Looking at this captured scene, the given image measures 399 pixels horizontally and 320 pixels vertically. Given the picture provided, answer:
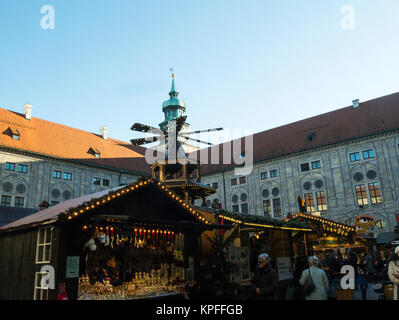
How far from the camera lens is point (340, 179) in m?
39.8

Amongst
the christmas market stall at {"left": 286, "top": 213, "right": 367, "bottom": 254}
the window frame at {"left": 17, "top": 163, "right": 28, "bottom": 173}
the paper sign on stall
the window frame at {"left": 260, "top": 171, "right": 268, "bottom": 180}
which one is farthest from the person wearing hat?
the window frame at {"left": 17, "top": 163, "right": 28, "bottom": 173}

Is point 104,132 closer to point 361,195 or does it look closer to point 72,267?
point 361,195

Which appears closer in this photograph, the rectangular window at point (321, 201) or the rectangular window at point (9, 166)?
the rectangular window at point (9, 166)

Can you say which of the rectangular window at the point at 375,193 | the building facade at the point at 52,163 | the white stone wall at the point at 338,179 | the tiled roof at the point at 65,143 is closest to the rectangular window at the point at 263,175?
the white stone wall at the point at 338,179

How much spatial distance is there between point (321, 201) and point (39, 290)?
36.2 metres

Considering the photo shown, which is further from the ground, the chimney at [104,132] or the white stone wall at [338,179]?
the chimney at [104,132]

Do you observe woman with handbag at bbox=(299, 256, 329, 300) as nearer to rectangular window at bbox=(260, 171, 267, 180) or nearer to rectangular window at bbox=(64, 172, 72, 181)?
rectangular window at bbox=(260, 171, 267, 180)

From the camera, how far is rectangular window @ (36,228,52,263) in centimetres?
1139

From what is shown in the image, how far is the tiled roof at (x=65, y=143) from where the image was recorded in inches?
1585

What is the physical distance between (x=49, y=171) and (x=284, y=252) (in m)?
32.8

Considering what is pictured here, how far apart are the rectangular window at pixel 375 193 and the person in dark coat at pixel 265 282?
114 ft

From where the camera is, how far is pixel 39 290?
11.4 meters

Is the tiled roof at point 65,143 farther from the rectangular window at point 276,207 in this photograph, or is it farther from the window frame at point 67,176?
the rectangular window at point 276,207

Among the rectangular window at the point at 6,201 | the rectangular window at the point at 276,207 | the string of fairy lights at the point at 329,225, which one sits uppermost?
the rectangular window at the point at 6,201
